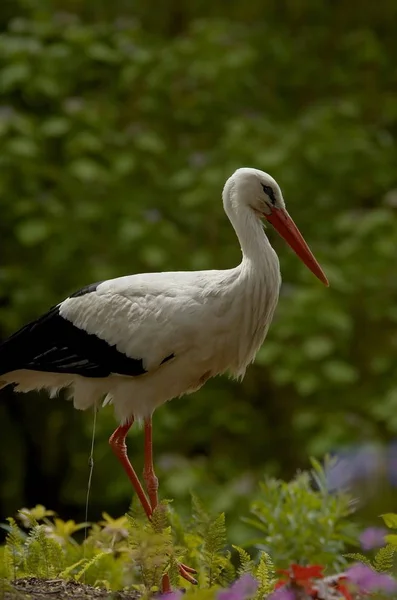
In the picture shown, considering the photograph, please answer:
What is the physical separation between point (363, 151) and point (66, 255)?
6.40 feet

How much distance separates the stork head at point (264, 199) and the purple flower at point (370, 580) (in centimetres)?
113

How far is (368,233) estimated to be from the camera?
595cm

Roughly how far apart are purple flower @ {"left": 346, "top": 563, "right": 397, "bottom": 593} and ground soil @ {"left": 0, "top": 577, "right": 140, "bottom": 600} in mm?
791

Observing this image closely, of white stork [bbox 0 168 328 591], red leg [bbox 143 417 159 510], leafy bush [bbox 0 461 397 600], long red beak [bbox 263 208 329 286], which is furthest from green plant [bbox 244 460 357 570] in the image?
long red beak [bbox 263 208 329 286]

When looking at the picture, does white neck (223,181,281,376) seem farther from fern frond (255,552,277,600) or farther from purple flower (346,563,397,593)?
purple flower (346,563,397,593)

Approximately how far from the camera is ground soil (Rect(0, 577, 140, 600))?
2.75 metres

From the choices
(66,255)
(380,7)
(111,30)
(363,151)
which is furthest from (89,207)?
(380,7)

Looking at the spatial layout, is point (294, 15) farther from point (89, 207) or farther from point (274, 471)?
point (274, 471)

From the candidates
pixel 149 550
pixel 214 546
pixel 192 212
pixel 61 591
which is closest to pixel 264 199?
pixel 214 546

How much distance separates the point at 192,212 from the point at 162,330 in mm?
3121

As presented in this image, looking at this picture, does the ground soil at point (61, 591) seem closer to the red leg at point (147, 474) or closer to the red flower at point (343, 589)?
the red leg at point (147, 474)

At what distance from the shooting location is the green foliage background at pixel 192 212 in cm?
576

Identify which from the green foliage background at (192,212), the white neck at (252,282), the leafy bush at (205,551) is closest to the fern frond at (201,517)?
the leafy bush at (205,551)

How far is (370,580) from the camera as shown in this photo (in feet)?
7.00
